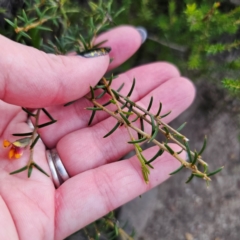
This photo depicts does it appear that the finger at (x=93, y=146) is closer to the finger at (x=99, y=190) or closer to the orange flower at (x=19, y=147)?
the finger at (x=99, y=190)

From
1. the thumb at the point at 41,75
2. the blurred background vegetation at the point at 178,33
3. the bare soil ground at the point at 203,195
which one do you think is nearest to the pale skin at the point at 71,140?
the thumb at the point at 41,75

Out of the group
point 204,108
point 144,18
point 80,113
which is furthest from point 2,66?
point 204,108

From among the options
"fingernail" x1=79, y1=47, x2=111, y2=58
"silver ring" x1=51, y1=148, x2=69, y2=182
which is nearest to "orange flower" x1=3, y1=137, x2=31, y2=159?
"silver ring" x1=51, y1=148, x2=69, y2=182

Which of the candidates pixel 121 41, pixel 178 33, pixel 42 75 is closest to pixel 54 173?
pixel 42 75

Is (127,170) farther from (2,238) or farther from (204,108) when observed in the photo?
(204,108)

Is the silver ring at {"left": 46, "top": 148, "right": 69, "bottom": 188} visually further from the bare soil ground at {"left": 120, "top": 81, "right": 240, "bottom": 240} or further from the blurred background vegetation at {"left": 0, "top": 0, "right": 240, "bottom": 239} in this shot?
the bare soil ground at {"left": 120, "top": 81, "right": 240, "bottom": 240}

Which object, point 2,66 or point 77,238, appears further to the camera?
point 77,238
